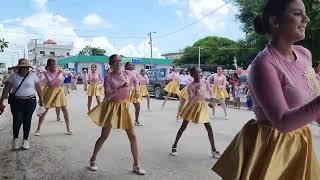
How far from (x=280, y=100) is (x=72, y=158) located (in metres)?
6.71

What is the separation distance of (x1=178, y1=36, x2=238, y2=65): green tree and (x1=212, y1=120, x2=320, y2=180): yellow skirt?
197 ft

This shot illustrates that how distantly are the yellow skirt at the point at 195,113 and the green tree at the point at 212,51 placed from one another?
53645mm

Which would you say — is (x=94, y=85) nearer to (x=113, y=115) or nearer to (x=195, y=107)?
(x=195, y=107)

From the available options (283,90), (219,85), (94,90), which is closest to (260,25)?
(283,90)

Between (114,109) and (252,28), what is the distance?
28.8m

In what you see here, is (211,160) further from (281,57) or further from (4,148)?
(281,57)

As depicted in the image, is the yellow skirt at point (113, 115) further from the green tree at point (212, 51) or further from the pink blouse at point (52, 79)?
the green tree at point (212, 51)

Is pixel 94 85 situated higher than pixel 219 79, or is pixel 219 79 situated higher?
pixel 219 79

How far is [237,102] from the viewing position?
2138cm

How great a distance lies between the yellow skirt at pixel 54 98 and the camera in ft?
38.9

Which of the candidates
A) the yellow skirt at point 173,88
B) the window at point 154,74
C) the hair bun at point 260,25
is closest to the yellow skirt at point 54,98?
the yellow skirt at point 173,88

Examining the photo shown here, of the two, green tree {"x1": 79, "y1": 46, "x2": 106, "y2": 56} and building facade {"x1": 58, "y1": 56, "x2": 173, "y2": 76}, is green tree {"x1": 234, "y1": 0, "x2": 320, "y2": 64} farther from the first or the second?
green tree {"x1": 79, "y1": 46, "x2": 106, "y2": 56}

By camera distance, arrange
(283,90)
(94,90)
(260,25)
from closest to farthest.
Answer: (283,90) < (260,25) < (94,90)

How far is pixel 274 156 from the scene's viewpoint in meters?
2.55
